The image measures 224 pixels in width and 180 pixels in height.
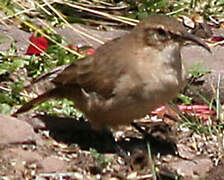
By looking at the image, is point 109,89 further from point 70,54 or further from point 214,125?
point 70,54

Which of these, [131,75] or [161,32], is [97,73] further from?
[161,32]

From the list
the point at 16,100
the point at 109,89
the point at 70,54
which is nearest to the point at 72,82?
the point at 109,89

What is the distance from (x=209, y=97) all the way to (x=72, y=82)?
1.43 metres

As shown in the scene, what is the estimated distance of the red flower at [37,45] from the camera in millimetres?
6961

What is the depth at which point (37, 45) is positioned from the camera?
6973 millimetres

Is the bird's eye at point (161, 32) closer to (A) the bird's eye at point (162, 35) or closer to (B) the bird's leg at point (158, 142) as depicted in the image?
(A) the bird's eye at point (162, 35)

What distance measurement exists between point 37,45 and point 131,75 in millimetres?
1747

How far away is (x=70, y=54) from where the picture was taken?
6.99 m

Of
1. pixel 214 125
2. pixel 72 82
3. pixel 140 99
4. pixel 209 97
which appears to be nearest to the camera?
pixel 140 99

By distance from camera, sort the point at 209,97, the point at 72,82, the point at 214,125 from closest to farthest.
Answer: the point at 72,82, the point at 214,125, the point at 209,97

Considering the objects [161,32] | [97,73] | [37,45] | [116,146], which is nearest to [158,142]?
[116,146]

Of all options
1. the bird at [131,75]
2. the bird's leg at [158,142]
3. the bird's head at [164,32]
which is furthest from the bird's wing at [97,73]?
the bird's leg at [158,142]

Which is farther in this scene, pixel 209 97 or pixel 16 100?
pixel 209 97

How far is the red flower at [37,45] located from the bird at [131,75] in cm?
119
